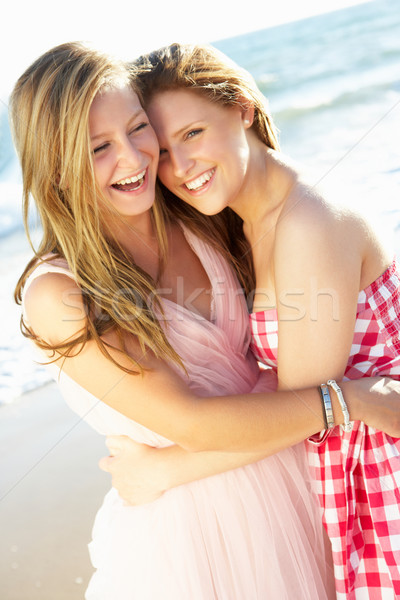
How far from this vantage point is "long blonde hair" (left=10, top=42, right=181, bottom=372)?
1898 millimetres

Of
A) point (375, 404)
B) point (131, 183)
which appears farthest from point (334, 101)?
point (375, 404)

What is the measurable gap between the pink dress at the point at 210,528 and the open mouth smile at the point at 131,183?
0.35m

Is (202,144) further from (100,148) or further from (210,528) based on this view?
(210,528)

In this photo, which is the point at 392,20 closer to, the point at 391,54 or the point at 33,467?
the point at 391,54

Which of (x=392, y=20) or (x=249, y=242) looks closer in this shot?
(x=249, y=242)

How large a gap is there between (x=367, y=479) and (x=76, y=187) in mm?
1279

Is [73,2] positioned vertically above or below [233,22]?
above

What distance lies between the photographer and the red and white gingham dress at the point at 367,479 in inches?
72.7

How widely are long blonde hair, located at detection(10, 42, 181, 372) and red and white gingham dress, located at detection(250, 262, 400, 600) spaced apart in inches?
22.9

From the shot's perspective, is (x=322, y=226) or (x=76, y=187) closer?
(x=322, y=226)

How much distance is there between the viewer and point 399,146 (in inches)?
296

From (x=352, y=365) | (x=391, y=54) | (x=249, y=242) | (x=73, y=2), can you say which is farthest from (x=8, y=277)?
(x=73, y=2)

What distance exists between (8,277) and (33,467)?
13.2 ft

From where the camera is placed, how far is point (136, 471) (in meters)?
1.97
